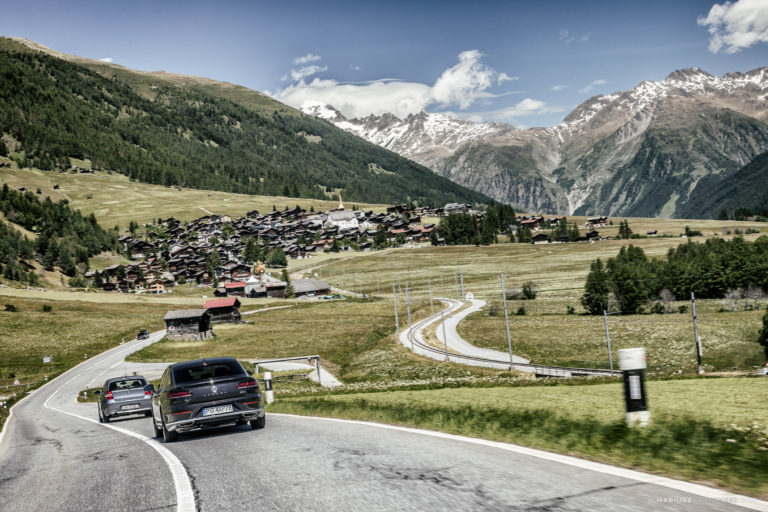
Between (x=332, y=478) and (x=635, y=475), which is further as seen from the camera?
(x=332, y=478)

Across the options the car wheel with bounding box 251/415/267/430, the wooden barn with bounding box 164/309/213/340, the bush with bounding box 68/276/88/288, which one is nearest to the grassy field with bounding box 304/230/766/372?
the wooden barn with bounding box 164/309/213/340

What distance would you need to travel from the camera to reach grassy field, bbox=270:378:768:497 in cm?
750

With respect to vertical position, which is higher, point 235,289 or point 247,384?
point 235,289

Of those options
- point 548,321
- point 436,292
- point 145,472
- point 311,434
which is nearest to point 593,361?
point 548,321

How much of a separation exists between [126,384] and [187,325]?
72.6 m

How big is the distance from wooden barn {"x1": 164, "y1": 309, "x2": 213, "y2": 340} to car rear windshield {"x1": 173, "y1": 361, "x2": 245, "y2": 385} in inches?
3339

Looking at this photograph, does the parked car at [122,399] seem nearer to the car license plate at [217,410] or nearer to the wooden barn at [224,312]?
the car license plate at [217,410]

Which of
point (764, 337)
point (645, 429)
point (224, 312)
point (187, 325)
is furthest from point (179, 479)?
point (224, 312)

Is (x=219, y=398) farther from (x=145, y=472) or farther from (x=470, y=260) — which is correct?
(x=470, y=260)

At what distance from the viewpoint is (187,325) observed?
97000 millimetres

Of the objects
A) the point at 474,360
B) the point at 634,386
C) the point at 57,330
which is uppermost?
the point at 634,386

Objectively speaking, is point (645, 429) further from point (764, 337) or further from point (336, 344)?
point (336, 344)

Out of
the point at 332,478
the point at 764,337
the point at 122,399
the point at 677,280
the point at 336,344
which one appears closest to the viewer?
the point at 332,478

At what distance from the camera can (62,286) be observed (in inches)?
6816
